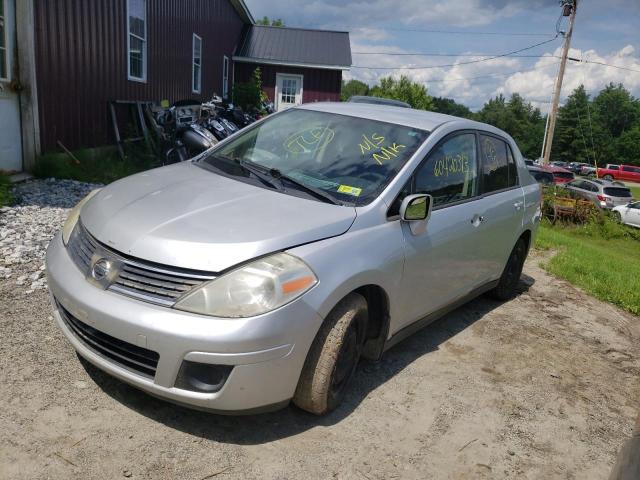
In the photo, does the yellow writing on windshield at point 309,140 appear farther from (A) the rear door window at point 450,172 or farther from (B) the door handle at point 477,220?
(B) the door handle at point 477,220

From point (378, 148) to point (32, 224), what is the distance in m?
3.71

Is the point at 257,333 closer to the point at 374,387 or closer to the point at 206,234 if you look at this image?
the point at 206,234

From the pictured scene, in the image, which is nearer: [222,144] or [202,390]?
[202,390]

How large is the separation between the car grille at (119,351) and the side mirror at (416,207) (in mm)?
1649

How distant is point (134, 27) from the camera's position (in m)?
11.7

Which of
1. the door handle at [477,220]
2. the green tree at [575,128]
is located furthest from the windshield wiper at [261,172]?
the green tree at [575,128]

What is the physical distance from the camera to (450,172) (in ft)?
13.4

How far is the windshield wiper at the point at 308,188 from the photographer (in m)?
3.33

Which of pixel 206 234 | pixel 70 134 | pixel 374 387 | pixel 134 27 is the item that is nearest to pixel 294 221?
pixel 206 234

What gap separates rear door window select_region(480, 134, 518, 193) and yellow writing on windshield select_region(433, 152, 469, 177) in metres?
0.35

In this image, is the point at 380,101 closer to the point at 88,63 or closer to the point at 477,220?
the point at 477,220

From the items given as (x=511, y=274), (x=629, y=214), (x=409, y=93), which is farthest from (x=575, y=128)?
(x=511, y=274)

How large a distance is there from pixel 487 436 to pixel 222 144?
2.76 metres

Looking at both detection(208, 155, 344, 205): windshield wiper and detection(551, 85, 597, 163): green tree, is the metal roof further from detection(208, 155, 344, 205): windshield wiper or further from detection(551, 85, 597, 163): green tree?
detection(551, 85, 597, 163): green tree
